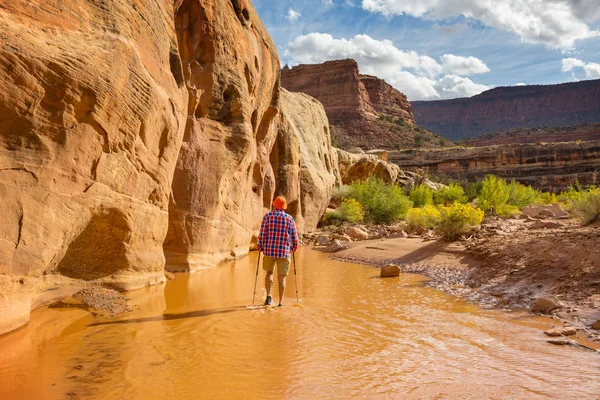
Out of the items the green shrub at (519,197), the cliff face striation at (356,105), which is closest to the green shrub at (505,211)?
the green shrub at (519,197)

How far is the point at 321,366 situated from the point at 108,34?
5247 mm

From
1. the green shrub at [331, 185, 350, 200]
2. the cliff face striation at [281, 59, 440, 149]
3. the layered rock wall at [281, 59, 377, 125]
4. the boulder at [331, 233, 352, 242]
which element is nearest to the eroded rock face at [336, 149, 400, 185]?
→ the green shrub at [331, 185, 350, 200]

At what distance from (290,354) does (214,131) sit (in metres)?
7.60

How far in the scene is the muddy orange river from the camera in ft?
11.2

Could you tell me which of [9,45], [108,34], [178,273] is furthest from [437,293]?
[9,45]

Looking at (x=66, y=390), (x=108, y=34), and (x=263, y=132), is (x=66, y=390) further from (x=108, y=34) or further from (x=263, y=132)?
(x=263, y=132)

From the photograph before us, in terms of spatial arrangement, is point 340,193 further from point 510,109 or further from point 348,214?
point 510,109

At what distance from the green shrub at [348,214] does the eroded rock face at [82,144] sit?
48.3 feet

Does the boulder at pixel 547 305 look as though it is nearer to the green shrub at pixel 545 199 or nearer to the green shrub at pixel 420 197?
the green shrub at pixel 420 197

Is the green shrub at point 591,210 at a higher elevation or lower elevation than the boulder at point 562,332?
higher

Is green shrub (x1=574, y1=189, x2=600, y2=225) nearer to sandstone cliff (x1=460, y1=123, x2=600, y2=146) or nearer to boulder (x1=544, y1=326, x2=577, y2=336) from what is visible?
boulder (x1=544, y1=326, x2=577, y2=336)

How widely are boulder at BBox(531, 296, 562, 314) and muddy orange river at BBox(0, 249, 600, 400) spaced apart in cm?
39

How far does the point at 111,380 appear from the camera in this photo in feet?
11.5

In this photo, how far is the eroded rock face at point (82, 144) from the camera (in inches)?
189
